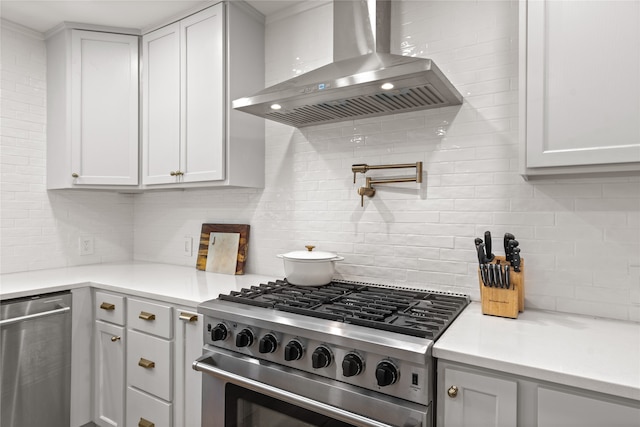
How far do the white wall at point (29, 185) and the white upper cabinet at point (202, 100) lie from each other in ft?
2.47

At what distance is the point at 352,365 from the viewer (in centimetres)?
129

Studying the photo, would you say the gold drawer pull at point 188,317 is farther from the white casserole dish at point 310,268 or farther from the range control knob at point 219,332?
the white casserole dish at point 310,268

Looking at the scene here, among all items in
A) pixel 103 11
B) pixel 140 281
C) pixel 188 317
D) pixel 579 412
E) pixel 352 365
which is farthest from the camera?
pixel 103 11

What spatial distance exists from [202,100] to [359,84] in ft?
3.82

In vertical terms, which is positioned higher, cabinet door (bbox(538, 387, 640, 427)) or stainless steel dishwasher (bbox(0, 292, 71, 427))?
cabinet door (bbox(538, 387, 640, 427))

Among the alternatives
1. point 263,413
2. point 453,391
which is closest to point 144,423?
point 263,413

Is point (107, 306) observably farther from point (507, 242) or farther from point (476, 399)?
point (507, 242)

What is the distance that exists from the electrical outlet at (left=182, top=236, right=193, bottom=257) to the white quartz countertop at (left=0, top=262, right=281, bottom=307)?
0.11 metres

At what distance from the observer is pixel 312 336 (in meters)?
1.40

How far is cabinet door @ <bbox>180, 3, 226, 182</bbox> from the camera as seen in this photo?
2.26 metres

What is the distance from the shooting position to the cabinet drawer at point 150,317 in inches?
75.5

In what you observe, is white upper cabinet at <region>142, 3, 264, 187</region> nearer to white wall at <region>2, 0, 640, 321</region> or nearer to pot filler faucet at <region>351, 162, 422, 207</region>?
white wall at <region>2, 0, 640, 321</region>

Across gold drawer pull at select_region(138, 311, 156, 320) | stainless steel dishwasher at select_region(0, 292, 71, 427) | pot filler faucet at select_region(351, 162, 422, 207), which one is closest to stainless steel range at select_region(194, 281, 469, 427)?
gold drawer pull at select_region(138, 311, 156, 320)

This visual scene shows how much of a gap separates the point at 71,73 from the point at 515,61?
2670mm
